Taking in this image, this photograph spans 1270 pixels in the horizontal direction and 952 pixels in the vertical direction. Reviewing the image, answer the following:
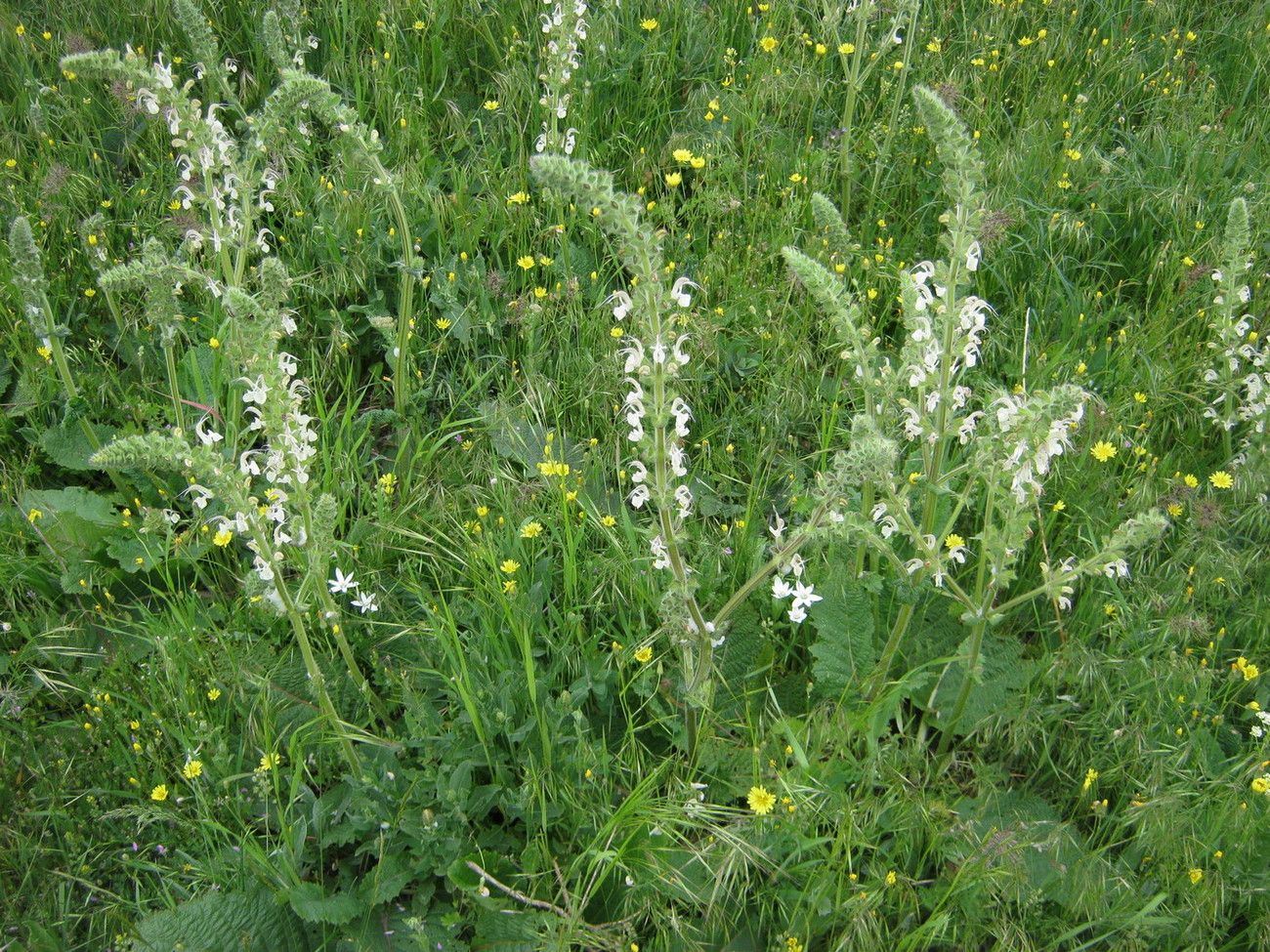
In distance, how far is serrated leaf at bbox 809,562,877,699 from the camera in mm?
2678


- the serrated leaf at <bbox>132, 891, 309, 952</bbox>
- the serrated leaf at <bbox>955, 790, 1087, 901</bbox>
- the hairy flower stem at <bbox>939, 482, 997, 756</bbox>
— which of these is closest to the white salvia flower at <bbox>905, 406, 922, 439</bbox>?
the hairy flower stem at <bbox>939, 482, 997, 756</bbox>

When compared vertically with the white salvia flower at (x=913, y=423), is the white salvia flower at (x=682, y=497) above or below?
below

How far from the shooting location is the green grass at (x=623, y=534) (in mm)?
2393

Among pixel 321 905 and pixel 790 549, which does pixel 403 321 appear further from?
pixel 321 905

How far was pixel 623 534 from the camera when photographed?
3.12m

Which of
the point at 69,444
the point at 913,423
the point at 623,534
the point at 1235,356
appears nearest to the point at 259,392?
the point at 623,534

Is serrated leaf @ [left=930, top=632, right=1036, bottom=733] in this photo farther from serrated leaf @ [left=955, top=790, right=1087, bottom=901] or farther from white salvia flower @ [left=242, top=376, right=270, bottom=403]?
white salvia flower @ [left=242, top=376, right=270, bottom=403]

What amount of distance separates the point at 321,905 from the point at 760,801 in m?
1.01

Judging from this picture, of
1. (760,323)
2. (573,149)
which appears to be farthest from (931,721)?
(573,149)

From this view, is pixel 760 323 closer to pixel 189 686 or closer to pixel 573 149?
pixel 573 149

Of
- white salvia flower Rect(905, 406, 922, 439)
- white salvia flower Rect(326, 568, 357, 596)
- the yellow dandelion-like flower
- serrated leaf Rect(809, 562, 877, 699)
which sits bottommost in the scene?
the yellow dandelion-like flower

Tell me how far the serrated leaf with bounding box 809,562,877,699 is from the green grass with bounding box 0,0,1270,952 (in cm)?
1

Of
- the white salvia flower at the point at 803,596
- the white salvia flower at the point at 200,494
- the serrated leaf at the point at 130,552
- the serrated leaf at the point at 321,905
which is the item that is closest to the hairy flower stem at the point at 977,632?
the white salvia flower at the point at 803,596

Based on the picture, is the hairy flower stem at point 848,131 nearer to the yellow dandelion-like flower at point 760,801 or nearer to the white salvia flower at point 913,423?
the white salvia flower at point 913,423
